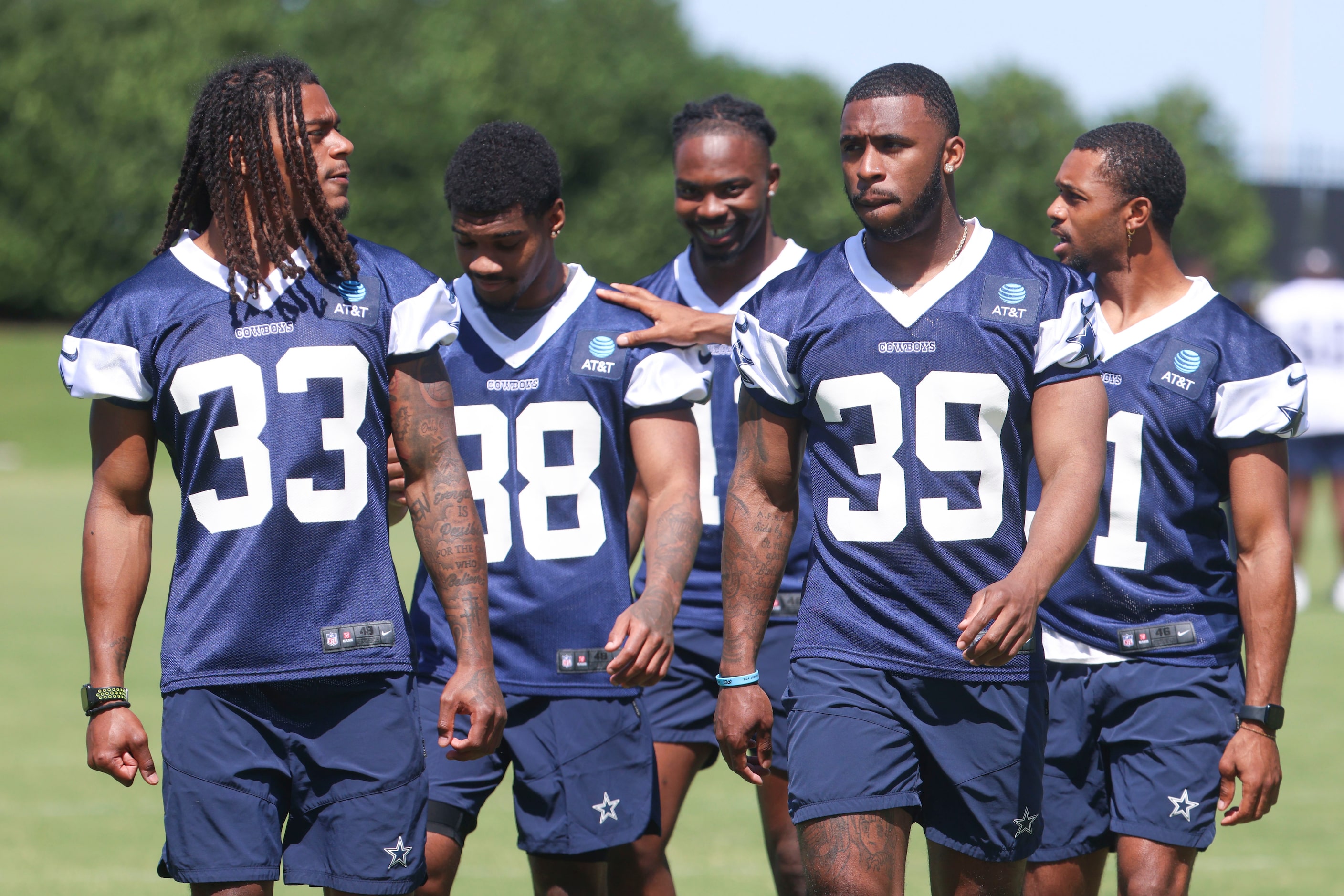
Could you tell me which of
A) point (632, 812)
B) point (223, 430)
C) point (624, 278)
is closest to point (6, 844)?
point (632, 812)

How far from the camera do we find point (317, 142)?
12.7ft

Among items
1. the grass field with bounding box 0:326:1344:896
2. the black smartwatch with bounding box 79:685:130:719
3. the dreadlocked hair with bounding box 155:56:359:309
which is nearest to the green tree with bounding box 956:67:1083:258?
the grass field with bounding box 0:326:1344:896

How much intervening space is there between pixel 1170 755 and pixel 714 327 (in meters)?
1.77

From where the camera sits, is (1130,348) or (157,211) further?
(157,211)

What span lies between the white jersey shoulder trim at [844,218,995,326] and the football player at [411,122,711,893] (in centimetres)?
76

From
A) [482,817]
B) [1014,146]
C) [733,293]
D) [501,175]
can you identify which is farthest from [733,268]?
[1014,146]

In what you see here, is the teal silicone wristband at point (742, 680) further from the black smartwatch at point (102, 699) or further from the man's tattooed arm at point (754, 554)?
the black smartwatch at point (102, 699)

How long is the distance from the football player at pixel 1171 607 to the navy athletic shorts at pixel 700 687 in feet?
3.19

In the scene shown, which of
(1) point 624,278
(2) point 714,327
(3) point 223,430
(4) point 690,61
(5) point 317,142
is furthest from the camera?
(4) point 690,61

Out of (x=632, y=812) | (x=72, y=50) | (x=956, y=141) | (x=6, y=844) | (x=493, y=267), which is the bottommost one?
(x=6, y=844)

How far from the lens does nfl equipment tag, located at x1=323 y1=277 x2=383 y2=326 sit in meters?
3.70

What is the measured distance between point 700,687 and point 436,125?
1779 inches

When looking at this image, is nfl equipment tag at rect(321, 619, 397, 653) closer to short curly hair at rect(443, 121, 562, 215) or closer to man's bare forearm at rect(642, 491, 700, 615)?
man's bare forearm at rect(642, 491, 700, 615)

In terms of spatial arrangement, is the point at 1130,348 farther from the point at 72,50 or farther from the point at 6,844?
the point at 72,50
